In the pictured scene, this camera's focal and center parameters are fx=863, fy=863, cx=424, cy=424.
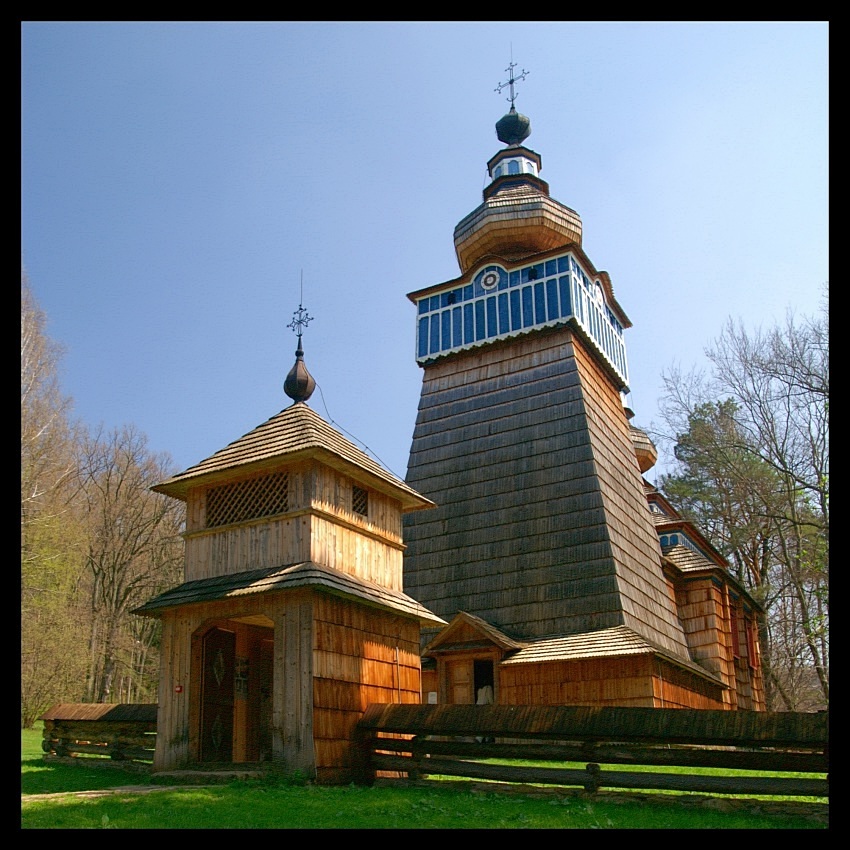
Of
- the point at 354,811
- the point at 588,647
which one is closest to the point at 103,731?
the point at 354,811

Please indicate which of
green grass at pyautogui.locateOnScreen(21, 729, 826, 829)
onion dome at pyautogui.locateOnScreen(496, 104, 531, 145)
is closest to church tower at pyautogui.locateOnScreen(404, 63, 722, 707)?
onion dome at pyautogui.locateOnScreen(496, 104, 531, 145)

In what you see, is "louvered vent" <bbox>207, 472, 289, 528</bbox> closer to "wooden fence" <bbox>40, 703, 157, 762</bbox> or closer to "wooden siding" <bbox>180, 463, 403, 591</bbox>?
"wooden siding" <bbox>180, 463, 403, 591</bbox>

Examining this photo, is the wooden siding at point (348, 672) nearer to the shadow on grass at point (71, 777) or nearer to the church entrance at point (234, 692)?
the church entrance at point (234, 692)

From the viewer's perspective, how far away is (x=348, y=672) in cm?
1377

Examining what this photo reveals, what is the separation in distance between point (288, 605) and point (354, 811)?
4186 millimetres

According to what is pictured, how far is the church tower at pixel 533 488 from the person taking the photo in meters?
20.7

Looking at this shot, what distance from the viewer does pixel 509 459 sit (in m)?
24.5

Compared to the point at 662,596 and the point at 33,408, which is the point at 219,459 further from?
the point at 662,596

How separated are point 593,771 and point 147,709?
9.35 m

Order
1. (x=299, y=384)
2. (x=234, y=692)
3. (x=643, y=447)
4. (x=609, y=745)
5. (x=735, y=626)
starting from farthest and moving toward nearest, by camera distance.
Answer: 1. (x=643, y=447)
2. (x=735, y=626)
3. (x=299, y=384)
4. (x=234, y=692)
5. (x=609, y=745)

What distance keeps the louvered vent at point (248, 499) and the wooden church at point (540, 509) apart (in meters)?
7.94

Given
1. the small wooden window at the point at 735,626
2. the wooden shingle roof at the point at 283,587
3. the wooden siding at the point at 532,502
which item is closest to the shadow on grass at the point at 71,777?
the wooden shingle roof at the point at 283,587

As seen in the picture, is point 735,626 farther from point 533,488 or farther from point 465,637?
point 465,637
